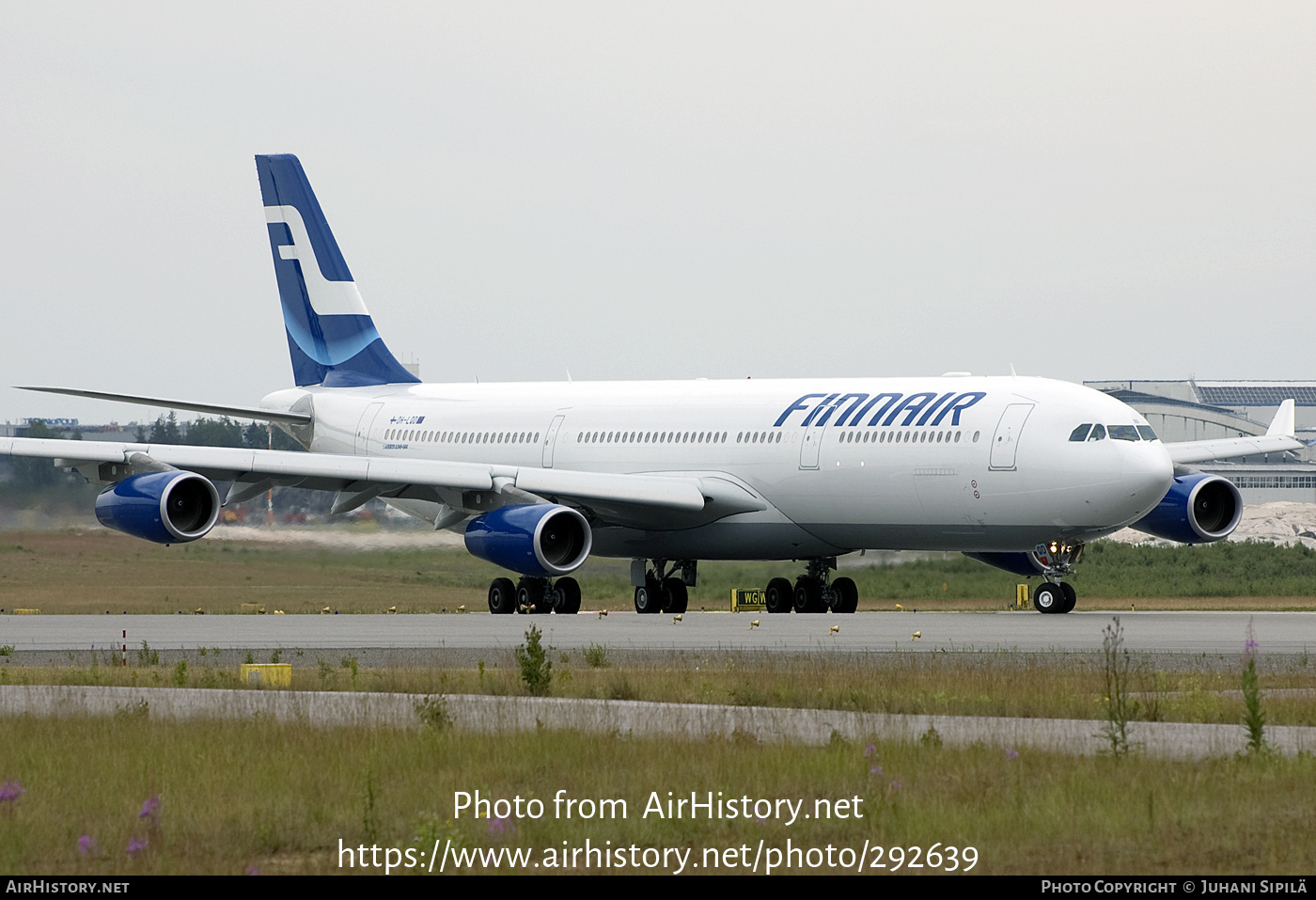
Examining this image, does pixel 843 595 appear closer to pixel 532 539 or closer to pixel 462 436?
pixel 532 539

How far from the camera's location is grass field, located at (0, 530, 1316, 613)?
124ft

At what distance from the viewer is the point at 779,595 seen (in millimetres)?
35750

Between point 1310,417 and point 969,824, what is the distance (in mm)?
120816

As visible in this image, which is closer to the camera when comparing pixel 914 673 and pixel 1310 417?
pixel 914 673

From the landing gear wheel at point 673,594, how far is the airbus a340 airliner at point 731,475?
41 mm

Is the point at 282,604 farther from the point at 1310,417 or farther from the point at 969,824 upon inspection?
the point at 1310,417

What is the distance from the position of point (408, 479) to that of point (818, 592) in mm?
8576

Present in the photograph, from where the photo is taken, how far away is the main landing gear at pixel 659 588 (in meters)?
36.0

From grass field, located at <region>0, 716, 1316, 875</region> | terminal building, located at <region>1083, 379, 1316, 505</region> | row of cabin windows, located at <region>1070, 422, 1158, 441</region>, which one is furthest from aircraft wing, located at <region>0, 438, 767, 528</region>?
terminal building, located at <region>1083, 379, 1316, 505</region>

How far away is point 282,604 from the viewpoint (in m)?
38.4

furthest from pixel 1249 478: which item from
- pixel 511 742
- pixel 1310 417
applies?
pixel 511 742

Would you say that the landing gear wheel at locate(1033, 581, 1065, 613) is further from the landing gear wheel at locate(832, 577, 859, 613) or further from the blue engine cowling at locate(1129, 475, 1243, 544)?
the landing gear wheel at locate(832, 577, 859, 613)

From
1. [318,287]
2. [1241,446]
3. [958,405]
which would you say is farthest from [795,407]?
[318,287]

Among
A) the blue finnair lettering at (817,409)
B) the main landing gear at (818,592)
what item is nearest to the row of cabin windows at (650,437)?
the blue finnair lettering at (817,409)
